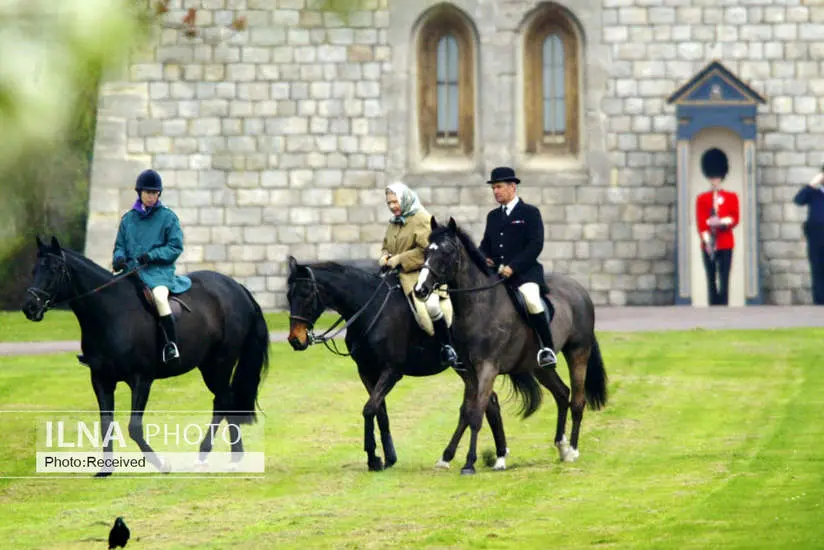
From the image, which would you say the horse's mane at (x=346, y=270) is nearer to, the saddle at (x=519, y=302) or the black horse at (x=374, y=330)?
the black horse at (x=374, y=330)

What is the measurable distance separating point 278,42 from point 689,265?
6.84 m

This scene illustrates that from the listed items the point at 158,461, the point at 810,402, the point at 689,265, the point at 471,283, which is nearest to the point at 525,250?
the point at 471,283

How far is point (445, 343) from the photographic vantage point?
17234 mm

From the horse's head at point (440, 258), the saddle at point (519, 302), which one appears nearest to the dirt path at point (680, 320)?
the saddle at point (519, 302)

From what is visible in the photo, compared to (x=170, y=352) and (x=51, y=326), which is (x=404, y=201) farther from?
(x=51, y=326)

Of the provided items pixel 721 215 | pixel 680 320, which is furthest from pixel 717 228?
pixel 680 320

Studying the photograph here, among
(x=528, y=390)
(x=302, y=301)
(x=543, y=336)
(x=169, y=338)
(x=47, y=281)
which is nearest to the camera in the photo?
(x=47, y=281)

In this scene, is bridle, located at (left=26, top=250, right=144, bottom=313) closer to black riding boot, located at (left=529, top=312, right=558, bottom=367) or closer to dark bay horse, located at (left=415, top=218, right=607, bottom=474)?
dark bay horse, located at (left=415, top=218, right=607, bottom=474)

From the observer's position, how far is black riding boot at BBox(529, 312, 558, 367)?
674 inches

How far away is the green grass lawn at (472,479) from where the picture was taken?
13.4m

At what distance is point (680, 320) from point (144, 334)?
1412 cm

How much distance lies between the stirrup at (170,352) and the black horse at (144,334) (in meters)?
0.08

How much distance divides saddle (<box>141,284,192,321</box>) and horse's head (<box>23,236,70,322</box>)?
2.34ft

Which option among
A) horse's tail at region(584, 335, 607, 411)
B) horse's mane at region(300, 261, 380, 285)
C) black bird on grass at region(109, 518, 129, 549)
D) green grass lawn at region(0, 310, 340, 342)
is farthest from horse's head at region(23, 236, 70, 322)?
green grass lawn at region(0, 310, 340, 342)
